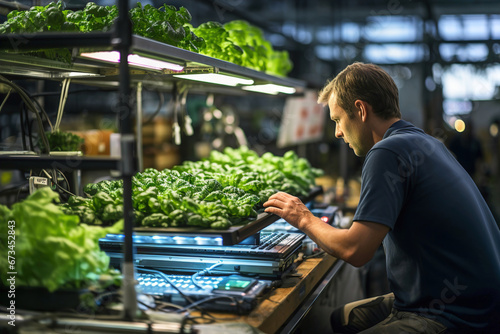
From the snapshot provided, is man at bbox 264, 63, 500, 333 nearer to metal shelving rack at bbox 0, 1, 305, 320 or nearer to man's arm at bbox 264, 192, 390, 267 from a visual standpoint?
man's arm at bbox 264, 192, 390, 267

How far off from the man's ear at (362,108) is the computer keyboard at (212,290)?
94 centimetres

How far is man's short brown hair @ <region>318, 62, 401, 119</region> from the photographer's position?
243cm

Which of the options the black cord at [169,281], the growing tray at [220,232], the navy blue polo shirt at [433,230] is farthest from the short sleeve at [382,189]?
the black cord at [169,281]

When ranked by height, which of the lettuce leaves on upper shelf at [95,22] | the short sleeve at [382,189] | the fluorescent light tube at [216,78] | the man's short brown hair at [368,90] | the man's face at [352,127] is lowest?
the short sleeve at [382,189]

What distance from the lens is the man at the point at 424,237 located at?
2.15 metres

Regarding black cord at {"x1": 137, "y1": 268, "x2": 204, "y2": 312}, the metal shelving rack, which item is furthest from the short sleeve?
the metal shelving rack

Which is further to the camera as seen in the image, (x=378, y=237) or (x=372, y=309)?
(x=372, y=309)

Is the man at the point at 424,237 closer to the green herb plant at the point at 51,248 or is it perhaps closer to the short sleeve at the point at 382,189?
the short sleeve at the point at 382,189

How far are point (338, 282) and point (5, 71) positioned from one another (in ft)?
9.37

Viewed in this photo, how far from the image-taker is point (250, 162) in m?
4.27

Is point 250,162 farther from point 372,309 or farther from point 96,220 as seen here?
point 96,220

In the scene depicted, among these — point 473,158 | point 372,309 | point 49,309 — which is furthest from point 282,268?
point 473,158

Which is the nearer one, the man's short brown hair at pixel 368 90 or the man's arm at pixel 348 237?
the man's arm at pixel 348 237

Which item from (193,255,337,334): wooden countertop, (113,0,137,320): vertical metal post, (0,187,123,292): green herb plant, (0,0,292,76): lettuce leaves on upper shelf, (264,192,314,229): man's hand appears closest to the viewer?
(113,0,137,320): vertical metal post
